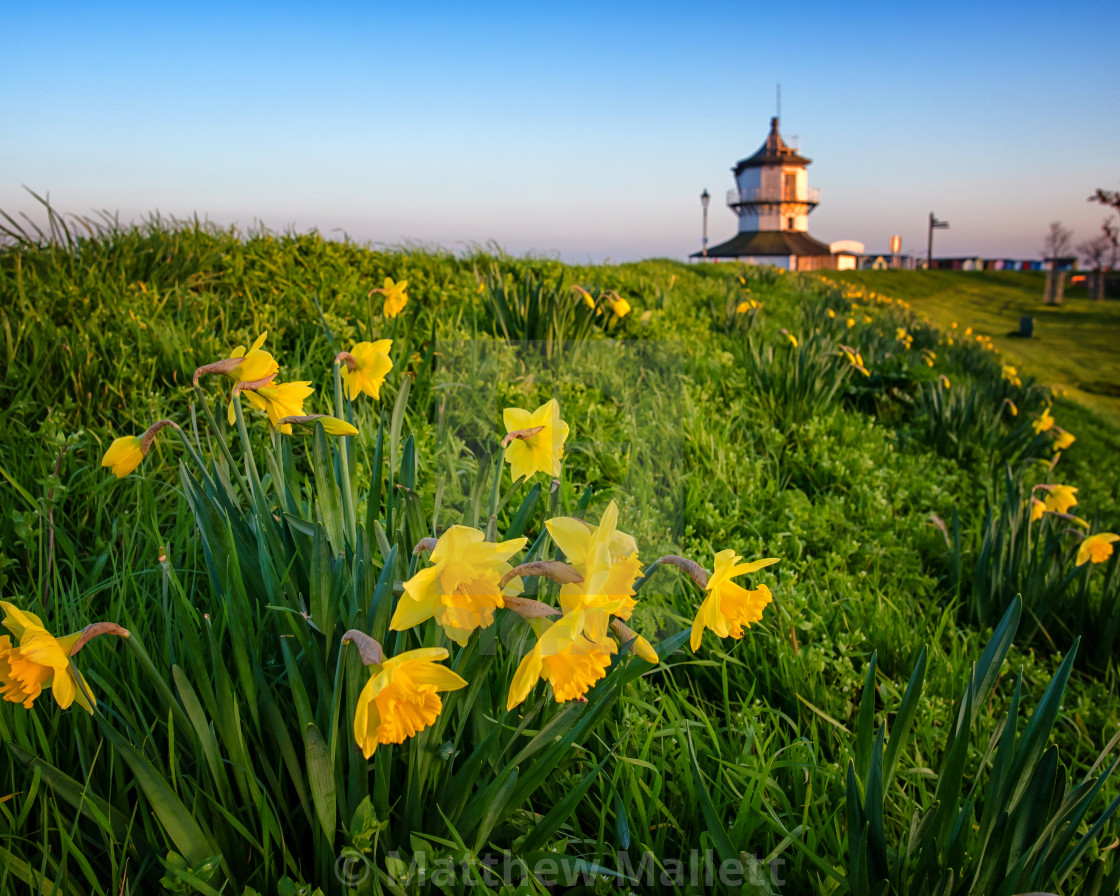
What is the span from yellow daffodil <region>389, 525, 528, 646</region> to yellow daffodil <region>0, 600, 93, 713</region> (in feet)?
1.41

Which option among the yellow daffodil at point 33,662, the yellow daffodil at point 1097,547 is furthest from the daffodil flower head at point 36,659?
the yellow daffodil at point 1097,547

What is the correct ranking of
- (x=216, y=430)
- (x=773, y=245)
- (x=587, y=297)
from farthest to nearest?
(x=773, y=245) → (x=587, y=297) → (x=216, y=430)

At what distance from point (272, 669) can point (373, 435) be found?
4.11 feet

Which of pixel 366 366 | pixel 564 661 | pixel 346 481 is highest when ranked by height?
pixel 366 366

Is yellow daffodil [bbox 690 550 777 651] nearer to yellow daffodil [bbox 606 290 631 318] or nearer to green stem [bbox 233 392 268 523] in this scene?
green stem [bbox 233 392 268 523]

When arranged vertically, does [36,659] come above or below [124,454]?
below

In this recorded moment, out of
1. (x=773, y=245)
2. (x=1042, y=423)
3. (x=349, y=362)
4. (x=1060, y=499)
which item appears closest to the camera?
(x=349, y=362)

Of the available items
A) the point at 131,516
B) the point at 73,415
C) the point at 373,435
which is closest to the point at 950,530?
the point at 373,435

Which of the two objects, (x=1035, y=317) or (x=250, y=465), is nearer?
(x=250, y=465)

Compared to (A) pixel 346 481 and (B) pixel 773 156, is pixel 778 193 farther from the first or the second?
(A) pixel 346 481

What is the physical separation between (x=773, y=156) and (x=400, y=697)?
49576 mm

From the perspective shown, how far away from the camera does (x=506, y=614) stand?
39.5 inches

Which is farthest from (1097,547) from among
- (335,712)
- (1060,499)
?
(335,712)

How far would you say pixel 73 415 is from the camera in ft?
8.39
